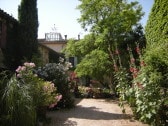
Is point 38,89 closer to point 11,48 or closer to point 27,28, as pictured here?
point 11,48

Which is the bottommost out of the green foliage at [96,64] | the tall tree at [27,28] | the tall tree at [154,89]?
the tall tree at [154,89]

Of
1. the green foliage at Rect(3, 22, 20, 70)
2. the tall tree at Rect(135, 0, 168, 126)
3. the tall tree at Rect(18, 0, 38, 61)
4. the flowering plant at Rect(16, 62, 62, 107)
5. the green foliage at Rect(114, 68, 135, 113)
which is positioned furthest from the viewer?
the tall tree at Rect(18, 0, 38, 61)

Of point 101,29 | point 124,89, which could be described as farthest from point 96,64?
point 124,89

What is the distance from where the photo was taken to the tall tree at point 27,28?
1620 cm

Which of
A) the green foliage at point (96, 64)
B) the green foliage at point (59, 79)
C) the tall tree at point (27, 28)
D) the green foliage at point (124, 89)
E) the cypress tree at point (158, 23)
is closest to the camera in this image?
the green foliage at point (124, 89)

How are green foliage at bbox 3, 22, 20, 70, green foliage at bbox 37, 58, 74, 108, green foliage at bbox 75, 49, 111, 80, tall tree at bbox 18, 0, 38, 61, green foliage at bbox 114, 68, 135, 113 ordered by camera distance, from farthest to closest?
green foliage at bbox 75, 49, 111, 80 → tall tree at bbox 18, 0, 38, 61 → green foliage at bbox 3, 22, 20, 70 → green foliage at bbox 37, 58, 74, 108 → green foliage at bbox 114, 68, 135, 113

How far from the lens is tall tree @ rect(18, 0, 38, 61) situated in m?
16.2

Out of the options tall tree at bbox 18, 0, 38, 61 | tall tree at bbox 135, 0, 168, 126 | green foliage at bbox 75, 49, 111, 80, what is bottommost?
tall tree at bbox 135, 0, 168, 126

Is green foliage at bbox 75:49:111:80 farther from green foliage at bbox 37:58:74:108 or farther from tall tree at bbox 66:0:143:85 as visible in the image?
green foliage at bbox 37:58:74:108

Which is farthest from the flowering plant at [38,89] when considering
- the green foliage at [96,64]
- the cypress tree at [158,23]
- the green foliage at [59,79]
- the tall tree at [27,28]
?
the green foliage at [96,64]

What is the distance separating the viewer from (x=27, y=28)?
16422mm

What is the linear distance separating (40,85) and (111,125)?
273cm

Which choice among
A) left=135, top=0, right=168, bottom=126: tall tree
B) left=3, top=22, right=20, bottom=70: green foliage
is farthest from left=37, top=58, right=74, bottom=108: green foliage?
left=135, top=0, right=168, bottom=126: tall tree

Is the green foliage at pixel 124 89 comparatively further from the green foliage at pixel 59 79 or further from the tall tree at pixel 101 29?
the tall tree at pixel 101 29
